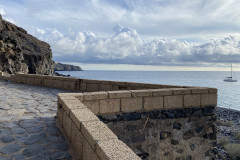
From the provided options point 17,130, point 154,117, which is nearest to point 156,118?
point 154,117

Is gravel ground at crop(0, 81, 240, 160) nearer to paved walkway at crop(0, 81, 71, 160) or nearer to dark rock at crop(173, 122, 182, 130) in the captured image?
paved walkway at crop(0, 81, 71, 160)

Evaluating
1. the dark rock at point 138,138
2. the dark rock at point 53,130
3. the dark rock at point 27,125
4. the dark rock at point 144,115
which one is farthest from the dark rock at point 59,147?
the dark rock at point 144,115

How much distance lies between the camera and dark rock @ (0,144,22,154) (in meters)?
3.36

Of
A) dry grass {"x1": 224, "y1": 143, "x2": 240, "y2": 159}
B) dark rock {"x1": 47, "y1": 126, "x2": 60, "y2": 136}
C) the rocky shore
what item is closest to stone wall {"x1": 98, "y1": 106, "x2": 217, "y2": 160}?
dark rock {"x1": 47, "y1": 126, "x2": 60, "y2": 136}

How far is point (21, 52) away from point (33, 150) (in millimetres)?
34340

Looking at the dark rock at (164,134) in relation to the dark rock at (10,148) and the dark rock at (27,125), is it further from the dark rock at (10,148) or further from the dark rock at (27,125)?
the dark rock at (10,148)

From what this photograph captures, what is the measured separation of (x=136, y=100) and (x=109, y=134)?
2.71m

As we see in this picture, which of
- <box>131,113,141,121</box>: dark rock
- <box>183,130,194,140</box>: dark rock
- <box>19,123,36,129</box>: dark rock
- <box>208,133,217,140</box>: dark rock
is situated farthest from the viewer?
<box>208,133,217,140</box>: dark rock

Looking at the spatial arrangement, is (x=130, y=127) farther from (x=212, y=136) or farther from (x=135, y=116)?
(x=212, y=136)

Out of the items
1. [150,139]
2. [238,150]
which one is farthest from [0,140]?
[238,150]

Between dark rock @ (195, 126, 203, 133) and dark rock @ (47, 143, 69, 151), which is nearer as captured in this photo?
dark rock @ (47, 143, 69, 151)

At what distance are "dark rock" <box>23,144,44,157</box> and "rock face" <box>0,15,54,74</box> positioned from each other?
27.1 meters

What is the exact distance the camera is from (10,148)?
11.4ft

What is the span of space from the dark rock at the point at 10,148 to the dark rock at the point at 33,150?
0.15 m
